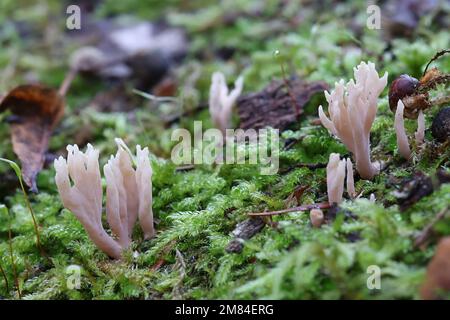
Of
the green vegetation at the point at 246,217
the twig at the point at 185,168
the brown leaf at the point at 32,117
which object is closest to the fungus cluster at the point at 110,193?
the green vegetation at the point at 246,217

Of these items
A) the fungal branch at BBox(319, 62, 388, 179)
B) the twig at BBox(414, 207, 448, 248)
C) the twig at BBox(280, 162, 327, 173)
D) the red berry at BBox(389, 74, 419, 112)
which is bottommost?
the twig at BBox(414, 207, 448, 248)

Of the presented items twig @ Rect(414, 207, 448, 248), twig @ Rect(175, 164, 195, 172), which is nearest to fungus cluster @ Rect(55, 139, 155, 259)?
twig @ Rect(175, 164, 195, 172)

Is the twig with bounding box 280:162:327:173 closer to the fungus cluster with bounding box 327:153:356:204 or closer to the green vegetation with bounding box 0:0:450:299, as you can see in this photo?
the green vegetation with bounding box 0:0:450:299

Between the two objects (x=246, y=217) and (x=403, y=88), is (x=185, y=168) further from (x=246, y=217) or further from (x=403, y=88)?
(x=403, y=88)

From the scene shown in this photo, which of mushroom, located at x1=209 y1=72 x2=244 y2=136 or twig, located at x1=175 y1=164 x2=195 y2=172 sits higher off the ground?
mushroom, located at x1=209 y1=72 x2=244 y2=136

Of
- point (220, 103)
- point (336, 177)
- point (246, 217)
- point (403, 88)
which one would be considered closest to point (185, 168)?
point (220, 103)

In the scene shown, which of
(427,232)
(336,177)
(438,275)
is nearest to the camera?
(438,275)

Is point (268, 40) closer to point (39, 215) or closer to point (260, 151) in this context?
point (260, 151)
